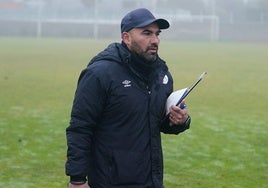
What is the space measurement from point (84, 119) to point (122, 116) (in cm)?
22

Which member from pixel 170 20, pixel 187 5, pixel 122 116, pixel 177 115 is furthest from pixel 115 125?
pixel 187 5

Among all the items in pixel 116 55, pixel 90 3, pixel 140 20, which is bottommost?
pixel 90 3

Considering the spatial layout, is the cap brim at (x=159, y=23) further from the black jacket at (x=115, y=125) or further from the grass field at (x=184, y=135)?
the grass field at (x=184, y=135)

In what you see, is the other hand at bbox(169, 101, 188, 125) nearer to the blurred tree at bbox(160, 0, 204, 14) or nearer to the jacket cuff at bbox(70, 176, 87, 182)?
the jacket cuff at bbox(70, 176, 87, 182)

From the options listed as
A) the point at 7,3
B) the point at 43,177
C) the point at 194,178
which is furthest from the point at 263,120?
the point at 7,3

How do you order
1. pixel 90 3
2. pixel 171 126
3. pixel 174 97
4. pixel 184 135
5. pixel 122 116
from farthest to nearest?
A: pixel 90 3, pixel 184 135, pixel 171 126, pixel 174 97, pixel 122 116

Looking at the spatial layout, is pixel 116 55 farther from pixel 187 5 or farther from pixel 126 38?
pixel 187 5

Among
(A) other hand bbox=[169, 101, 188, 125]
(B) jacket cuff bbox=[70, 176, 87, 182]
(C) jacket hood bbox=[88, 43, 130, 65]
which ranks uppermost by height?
(C) jacket hood bbox=[88, 43, 130, 65]

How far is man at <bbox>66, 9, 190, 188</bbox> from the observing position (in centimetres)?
368

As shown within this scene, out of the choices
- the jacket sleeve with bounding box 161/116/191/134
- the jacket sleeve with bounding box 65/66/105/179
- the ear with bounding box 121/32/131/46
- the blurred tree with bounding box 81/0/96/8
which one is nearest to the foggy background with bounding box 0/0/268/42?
the blurred tree with bounding box 81/0/96/8

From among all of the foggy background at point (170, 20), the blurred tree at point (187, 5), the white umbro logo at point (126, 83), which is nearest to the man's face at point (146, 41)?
the white umbro logo at point (126, 83)

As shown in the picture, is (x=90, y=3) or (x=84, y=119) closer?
(x=84, y=119)

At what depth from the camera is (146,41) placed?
370 centimetres

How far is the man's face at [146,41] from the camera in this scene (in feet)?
12.1
